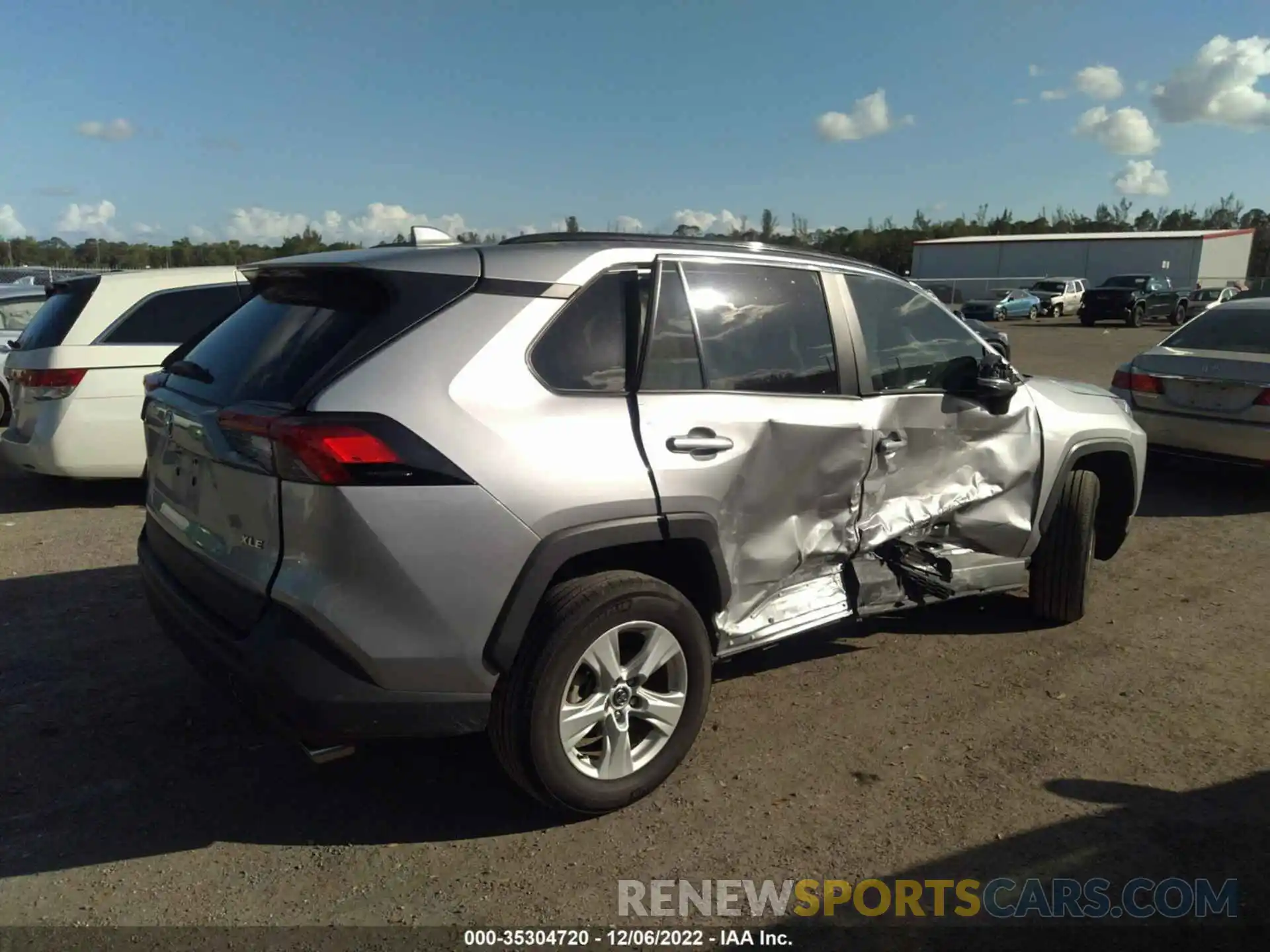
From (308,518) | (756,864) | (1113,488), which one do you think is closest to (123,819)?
(308,518)

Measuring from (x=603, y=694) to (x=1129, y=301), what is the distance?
123 feet

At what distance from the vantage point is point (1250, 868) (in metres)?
2.98

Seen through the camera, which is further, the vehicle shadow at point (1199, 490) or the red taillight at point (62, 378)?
the vehicle shadow at point (1199, 490)

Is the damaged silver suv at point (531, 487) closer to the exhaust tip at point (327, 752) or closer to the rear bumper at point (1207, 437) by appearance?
the exhaust tip at point (327, 752)

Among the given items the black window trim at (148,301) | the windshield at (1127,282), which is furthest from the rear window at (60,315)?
the windshield at (1127,282)

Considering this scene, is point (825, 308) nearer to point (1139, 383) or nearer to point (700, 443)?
point (700, 443)

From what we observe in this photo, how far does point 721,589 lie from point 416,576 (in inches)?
47.4

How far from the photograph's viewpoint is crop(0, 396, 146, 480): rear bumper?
6.81m

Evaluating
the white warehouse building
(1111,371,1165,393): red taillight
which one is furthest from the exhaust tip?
the white warehouse building

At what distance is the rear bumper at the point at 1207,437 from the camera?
7.40 metres

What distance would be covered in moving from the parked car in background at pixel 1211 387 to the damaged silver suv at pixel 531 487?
4853 mm

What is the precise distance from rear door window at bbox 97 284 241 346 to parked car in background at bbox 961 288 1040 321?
113 ft

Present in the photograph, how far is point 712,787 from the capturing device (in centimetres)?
341

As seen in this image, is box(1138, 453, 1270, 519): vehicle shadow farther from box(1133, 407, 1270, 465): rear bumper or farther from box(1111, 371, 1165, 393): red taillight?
box(1111, 371, 1165, 393): red taillight
